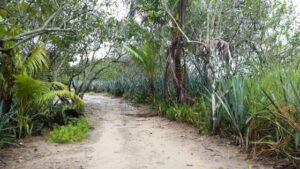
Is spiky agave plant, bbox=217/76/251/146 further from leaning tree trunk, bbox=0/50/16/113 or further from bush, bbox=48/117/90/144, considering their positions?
leaning tree trunk, bbox=0/50/16/113

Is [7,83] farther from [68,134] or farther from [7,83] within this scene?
[68,134]

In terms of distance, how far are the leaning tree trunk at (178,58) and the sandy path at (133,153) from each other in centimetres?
205

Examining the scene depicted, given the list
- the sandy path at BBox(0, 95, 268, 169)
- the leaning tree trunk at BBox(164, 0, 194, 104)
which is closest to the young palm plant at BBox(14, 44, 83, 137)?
the sandy path at BBox(0, 95, 268, 169)

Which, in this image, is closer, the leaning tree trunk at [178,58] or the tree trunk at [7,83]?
the tree trunk at [7,83]

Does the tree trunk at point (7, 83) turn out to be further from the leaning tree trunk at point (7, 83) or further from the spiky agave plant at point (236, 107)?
the spiky agave plant at point (236, 107)

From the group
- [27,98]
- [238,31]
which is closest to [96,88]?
[238,31]

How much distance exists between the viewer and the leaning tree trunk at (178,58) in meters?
10.8

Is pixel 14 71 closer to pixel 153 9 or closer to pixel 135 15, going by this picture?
pixel 153 9

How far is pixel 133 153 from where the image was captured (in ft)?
21.2

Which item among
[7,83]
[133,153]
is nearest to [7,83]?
[7,83]

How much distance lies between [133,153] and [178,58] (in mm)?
5458

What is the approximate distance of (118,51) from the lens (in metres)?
16.7

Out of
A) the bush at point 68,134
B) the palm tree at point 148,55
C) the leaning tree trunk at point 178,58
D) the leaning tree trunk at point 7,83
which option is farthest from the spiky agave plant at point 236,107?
the palm tree at point 148,55

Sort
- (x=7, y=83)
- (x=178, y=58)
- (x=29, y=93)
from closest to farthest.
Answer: (x=7, y=83) → (x=29, y=93) → (x=178, y=58)
